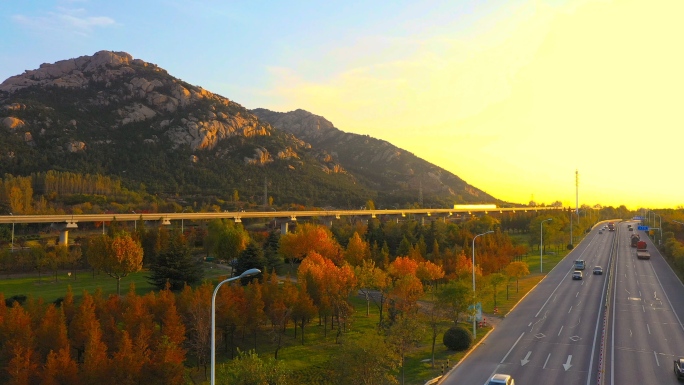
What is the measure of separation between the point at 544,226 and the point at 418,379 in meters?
72.5

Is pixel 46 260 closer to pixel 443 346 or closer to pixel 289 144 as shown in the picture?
pixel 443 346

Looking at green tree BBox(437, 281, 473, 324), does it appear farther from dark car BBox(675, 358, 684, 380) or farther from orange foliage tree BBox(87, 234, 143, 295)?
orange foliage tree BBox(87, 234, 143, 295)

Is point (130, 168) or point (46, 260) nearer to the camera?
point (46, 260)

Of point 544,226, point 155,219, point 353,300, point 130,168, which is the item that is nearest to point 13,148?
point 130,168

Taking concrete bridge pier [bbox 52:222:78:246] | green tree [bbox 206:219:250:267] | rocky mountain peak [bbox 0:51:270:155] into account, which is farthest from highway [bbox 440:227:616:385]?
rocky mountain peak [bbox 0:51:270:155]

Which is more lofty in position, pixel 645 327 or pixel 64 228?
pixel 64 228

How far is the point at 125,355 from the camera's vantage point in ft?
78.5

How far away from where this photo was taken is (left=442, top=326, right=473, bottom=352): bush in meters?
33.2

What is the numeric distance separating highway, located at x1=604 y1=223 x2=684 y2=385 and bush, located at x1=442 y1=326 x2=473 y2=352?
926 centimetres

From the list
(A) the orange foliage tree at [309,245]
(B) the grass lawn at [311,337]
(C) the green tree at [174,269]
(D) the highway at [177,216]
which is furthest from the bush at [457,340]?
(D) the highway at [177,216]

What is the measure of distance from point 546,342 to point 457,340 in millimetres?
7552


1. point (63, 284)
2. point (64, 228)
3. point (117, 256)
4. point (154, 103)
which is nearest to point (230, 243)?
point (117, 256)

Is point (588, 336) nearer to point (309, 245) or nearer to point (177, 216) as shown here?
point (309, 245)

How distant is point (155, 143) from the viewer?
154375 millimetres
